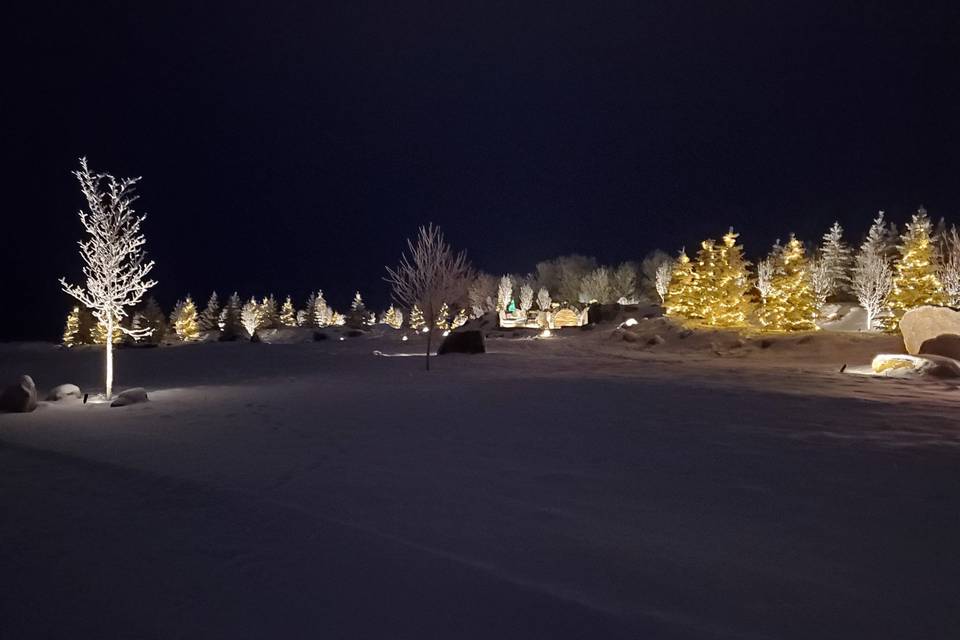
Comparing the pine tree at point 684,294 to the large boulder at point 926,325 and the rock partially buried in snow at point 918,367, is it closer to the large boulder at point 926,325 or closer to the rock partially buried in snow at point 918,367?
the large boulder at point 926,325

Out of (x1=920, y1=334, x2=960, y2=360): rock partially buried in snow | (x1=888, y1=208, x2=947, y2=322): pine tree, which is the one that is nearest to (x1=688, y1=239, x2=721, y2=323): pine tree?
(x1=888, y1=208, x2=947, y2=322): pine tree

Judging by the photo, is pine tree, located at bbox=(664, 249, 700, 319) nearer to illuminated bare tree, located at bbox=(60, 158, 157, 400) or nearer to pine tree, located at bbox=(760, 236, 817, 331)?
pine tree, located at bbox=(760, 236, 817, 331)

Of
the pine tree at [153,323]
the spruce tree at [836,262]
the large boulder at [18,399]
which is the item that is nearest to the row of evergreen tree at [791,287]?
the spruce tree at [836,262]

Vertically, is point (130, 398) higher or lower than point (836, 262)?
lower

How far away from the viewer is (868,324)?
1617 inches

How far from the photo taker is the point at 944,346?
1897 centimetres

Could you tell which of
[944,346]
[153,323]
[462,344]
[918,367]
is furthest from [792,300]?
[153,323]

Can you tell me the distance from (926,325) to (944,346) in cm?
214

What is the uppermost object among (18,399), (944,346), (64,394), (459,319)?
(459,319)

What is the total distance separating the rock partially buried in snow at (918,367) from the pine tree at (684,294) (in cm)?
2134

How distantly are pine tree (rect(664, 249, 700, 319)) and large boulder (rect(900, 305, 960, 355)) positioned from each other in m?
16.6

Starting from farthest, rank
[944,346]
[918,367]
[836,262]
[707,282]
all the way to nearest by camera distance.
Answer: [836,262], [707,282], [944,346], [918,367]

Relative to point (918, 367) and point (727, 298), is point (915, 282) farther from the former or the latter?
point (918, 367)

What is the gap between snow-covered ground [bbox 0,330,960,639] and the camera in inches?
118
